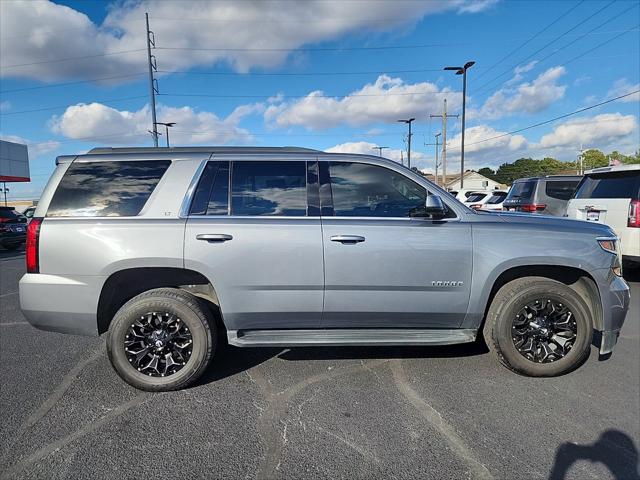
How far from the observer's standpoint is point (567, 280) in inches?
139

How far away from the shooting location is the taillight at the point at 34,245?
9.93ft

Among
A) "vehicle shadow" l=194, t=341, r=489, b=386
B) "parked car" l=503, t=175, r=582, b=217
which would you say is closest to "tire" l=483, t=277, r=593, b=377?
"vehicle shadow" l=194, t=341, r=489, b=386

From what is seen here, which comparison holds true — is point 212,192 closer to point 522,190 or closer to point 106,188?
point 106,188

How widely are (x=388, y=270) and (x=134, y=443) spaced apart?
2207 mm

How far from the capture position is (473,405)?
2.89 m

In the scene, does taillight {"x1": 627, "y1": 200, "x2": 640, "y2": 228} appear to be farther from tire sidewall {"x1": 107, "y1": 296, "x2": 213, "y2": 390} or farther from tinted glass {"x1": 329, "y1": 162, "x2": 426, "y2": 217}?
tire sidewall {"x1": 107, "y1": 296, "x2": 213, "y2": 390}

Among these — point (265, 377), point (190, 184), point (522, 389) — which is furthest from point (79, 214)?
point (522, 389)

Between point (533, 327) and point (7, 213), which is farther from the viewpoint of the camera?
point (7, 213)

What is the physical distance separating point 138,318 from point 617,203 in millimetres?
7111

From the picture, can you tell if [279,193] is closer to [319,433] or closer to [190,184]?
[190,184]

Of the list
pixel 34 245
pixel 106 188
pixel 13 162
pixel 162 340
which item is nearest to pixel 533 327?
pixel 162 340

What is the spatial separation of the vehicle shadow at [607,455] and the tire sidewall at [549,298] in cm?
73

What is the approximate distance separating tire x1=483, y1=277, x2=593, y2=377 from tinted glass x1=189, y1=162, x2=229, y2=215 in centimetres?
255

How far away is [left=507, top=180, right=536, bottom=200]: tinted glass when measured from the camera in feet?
32.1
